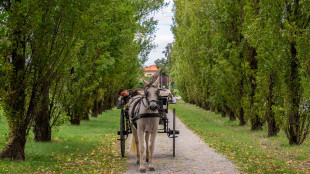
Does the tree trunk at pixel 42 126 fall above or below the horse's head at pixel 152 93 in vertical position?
below

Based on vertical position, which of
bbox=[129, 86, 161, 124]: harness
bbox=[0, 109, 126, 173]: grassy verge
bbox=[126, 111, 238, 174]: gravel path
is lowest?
bbox=[126, 111, 238, 174]: gravel path

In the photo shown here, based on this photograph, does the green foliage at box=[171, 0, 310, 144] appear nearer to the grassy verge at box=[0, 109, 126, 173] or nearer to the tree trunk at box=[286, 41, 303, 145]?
the tree trunk at box=[286, 41, 303, 145]

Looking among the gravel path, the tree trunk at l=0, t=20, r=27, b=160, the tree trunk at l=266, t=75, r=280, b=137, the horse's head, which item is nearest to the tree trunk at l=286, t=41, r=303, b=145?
the tree trunk at l=266, t=75, r=280, b=137

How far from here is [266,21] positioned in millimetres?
12883

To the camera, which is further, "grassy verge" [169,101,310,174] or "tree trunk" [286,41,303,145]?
"tree trunk" [286,41,303,145]

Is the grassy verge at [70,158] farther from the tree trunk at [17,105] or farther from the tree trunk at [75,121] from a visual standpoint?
the tree trunk at [75,121]

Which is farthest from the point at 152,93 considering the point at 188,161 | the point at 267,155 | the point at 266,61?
the point at 266,61

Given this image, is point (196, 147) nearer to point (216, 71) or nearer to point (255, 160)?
point (255, 160)

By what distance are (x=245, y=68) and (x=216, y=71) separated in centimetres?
209

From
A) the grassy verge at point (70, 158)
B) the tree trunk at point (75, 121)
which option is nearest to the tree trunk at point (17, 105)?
the grassy verge at point (70, 158)

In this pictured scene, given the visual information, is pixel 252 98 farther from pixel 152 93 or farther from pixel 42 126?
pixel 152 93

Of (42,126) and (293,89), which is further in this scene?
(42,126)

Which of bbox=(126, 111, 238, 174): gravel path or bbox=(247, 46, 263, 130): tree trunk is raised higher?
bbox=(247, 46, 263, 130): tree trunk

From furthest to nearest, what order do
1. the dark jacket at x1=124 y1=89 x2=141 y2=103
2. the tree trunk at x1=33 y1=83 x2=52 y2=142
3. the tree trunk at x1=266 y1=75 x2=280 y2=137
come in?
the tree trunk at x1=266 y1=75 x2=280 y2=137, the tree trunk at x1=33 y1=83 x2=52 y2=142, the dark jacket at x1=124 y1=89 x2=141 y2=103
